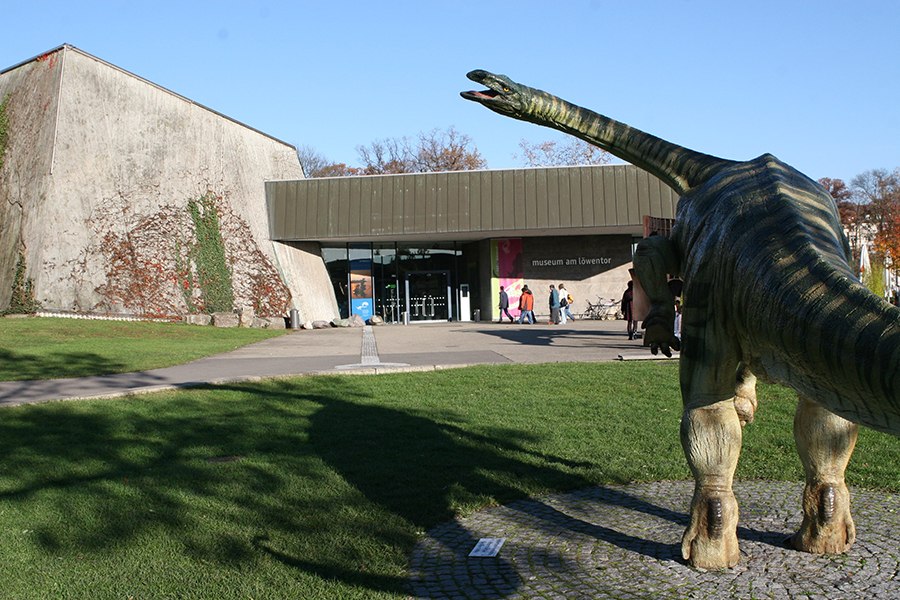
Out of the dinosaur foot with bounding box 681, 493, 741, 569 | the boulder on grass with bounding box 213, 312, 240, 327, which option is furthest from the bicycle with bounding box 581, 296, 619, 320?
the dinosaur foot with bounding box 681, 493, 741, 569

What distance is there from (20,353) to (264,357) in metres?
5.15

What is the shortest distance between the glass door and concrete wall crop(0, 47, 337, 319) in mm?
5702

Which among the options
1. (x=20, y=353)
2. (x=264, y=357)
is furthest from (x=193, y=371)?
(x=20, y=353)

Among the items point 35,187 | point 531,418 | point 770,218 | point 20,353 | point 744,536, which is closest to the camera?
point 770,218

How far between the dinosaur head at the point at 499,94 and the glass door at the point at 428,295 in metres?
32.0

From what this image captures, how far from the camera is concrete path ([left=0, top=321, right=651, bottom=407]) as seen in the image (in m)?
13.2

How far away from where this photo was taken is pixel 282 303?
31.9 meters

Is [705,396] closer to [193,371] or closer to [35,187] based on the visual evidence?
[193,371]

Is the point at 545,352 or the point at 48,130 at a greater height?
the point at 48,130

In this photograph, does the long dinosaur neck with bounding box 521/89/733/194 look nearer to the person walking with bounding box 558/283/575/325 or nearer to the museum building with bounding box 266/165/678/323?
the museum building with bounding box 266/165/678/323

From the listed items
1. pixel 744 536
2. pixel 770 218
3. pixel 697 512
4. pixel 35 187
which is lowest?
pixel 744 536

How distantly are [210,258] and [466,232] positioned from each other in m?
9.78

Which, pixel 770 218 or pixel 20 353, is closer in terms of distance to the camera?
pixel 770 218

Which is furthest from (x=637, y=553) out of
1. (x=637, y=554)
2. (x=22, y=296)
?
(x=22, y=296)
